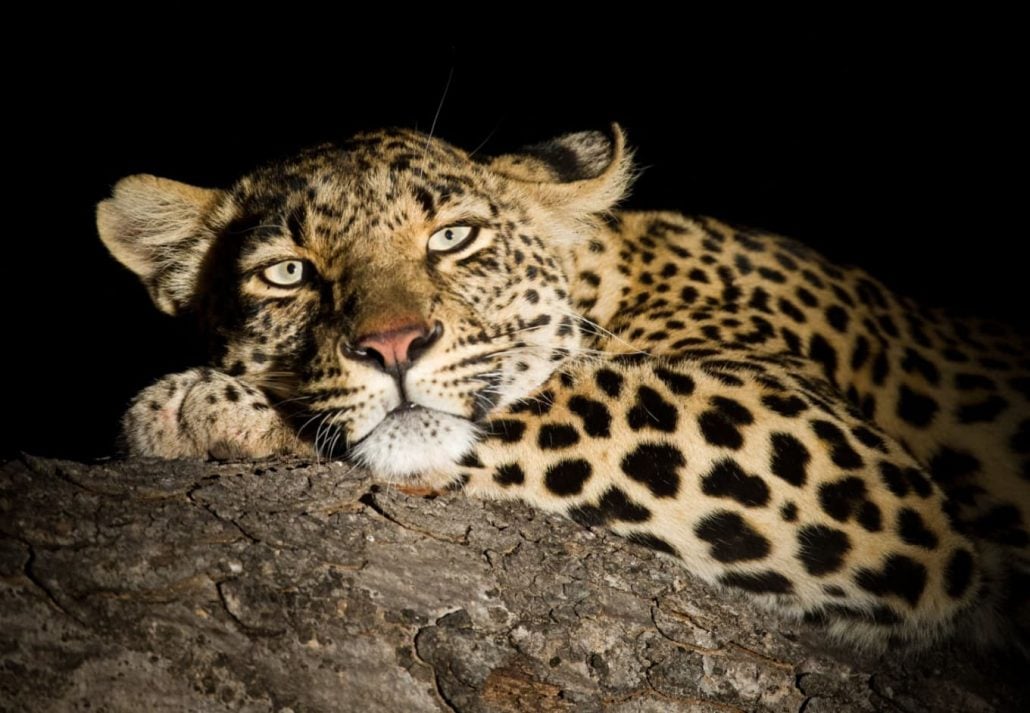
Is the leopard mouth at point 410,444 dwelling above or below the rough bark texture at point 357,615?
above

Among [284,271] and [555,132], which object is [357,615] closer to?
[284,271]

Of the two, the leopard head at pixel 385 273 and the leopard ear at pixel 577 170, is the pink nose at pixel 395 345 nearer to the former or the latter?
the leopard head at pixel 385 273

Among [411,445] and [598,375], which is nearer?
[411,445]

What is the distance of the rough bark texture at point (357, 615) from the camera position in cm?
212

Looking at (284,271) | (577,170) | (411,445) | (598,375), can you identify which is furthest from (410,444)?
(577,170)

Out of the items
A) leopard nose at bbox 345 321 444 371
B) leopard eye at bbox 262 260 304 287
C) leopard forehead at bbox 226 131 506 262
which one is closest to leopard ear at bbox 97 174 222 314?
leopard forehead at bbox 226 131 506 262

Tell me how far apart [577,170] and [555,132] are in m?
3.63

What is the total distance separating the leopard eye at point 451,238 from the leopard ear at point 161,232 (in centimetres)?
104

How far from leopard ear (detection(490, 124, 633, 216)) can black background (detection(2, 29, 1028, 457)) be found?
6.69 feet

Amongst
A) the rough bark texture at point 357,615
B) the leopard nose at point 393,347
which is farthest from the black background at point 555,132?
the rough bark texture at point 357,615

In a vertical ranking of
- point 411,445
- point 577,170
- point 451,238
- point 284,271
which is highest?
point 577,170

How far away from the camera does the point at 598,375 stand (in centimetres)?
342

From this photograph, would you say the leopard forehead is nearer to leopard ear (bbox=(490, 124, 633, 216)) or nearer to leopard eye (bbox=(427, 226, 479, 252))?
leopard eye (bbox=(427, 226, 479, 252))

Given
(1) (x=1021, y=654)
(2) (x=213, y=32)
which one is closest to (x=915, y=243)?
(1) (x=1021, y=654)
